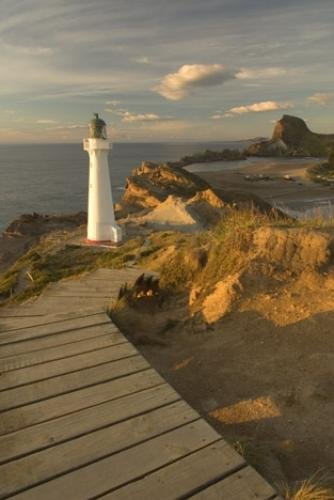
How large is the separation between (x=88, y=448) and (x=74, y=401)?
0.64 meters

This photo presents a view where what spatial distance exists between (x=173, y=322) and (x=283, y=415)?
8.84ft

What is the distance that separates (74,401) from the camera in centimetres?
366

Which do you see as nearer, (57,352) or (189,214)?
(57,352)

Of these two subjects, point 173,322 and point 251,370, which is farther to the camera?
point 173,322

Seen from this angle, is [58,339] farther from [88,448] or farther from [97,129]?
[97,129]

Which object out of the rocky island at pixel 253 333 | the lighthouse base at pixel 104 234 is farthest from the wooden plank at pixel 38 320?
the lighthouse base at pixel 104 234

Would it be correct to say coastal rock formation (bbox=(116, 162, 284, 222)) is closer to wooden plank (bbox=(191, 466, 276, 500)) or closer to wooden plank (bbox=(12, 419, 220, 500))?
wooden plank (bbox=(12, 419, 220, 500))

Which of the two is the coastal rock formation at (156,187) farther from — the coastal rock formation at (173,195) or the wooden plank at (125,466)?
the wooden plank at (125,466)

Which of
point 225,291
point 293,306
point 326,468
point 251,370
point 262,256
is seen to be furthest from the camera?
point 262,256

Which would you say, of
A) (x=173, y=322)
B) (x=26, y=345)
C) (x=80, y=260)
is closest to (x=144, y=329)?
(x=173, y=322)

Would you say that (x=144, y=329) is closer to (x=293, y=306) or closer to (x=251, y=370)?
(x=251, y=370)

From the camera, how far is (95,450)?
3061mm

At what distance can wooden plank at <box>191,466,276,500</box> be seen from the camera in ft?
8.76

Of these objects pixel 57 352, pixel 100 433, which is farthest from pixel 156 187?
pixel 100 433
